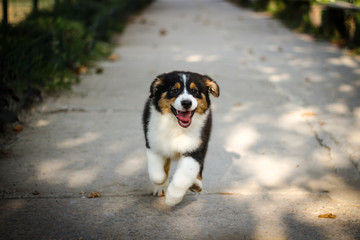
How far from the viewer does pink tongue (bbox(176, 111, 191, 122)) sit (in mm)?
3371

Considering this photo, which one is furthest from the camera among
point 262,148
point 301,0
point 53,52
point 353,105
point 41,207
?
point 301,0

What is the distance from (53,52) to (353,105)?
17.2ft

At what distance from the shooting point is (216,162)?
4578 mm

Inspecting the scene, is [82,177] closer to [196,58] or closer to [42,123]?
[42,123]

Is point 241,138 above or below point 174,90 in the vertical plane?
below

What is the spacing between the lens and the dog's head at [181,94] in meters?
3.34

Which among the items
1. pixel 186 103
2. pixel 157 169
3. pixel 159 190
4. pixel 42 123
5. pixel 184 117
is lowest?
pixel 42 123

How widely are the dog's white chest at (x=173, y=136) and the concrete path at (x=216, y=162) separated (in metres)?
0.53

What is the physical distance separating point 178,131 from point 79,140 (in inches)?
76.2

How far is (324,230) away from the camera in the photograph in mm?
3221

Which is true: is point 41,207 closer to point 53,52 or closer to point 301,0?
point 53,52

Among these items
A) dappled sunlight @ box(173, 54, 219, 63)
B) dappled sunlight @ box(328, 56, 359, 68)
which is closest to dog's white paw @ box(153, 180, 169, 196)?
dappled sunlight @ box(173, 54, 219, 63)

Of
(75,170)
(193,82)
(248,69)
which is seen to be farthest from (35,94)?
(248,69)

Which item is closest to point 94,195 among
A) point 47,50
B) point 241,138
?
point 241,138
